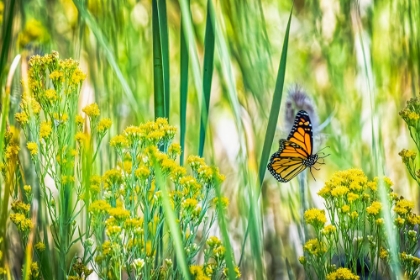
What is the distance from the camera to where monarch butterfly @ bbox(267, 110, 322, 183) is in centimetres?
148

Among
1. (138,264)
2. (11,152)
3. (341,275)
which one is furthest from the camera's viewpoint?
(11,152)

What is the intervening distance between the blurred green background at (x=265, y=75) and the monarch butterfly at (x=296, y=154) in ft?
0.10

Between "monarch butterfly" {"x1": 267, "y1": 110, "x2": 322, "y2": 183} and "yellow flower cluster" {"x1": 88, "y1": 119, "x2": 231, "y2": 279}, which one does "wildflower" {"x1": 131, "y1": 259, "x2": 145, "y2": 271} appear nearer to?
"yellow flower cluster" {"x1": 88, "y1": 119, "x2": 231, "y2": 279}

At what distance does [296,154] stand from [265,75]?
24cm

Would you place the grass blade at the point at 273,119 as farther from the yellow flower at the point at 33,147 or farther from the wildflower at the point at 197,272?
the yellow flower at the point at 33,147

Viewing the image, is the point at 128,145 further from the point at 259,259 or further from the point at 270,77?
the point at 270,77

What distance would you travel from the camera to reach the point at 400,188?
154 centimetres

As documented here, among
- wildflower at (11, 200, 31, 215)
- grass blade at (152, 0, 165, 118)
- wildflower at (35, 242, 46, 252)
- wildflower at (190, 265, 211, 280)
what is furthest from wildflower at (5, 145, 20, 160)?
wildflower at (190, 265, 211, 280)

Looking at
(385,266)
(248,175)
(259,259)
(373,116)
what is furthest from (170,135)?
(385,266)

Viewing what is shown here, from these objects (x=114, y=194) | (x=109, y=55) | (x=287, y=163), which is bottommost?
(x=114, y=194)

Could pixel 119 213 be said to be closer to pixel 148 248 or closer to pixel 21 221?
pixel 148 248

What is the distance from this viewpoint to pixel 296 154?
4.90 feet

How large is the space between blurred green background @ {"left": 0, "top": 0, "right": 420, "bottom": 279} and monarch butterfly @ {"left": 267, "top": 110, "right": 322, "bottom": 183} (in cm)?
3

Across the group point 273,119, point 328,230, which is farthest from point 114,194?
point 328,230
